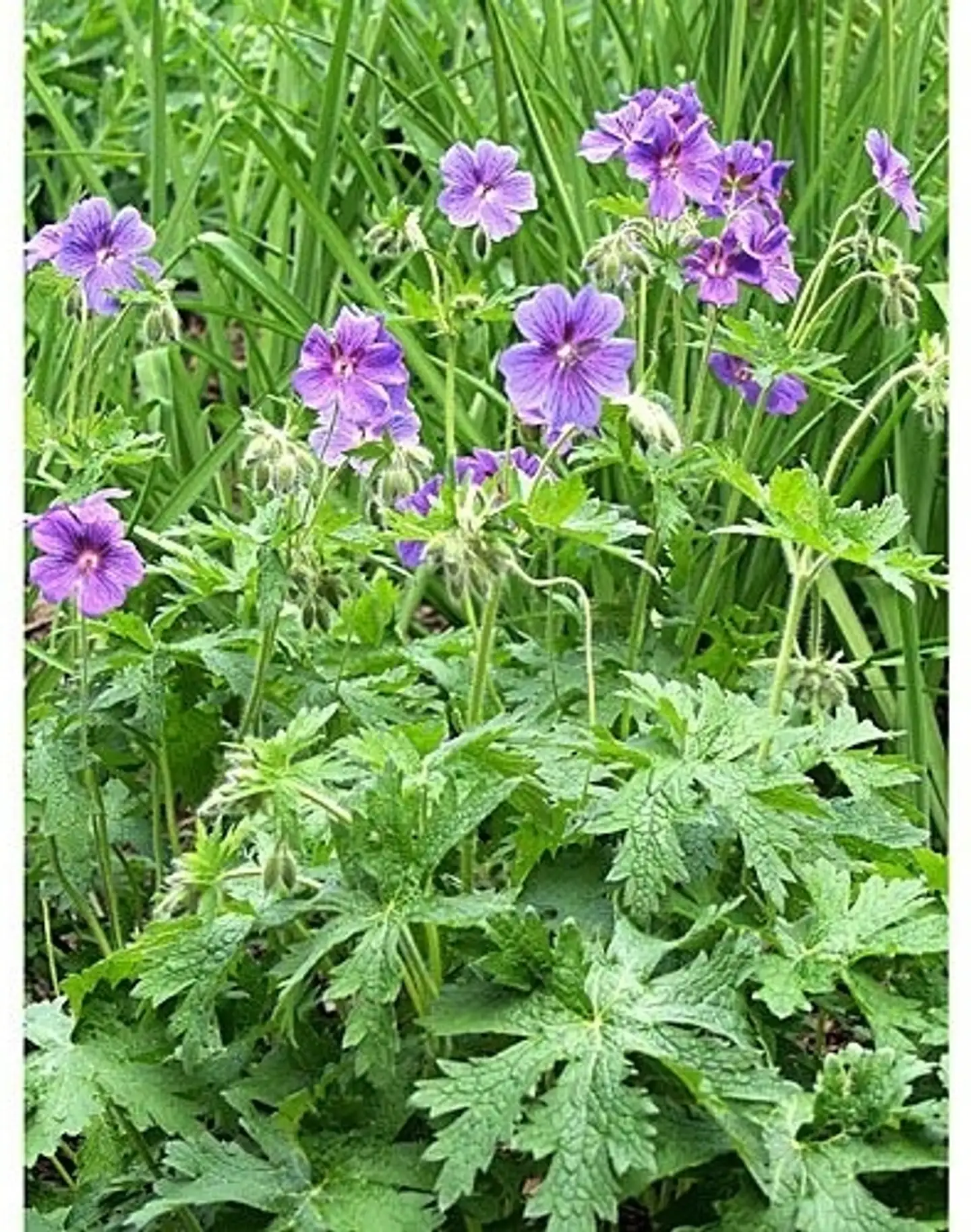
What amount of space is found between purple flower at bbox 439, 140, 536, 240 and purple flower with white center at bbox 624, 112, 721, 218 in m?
0.10

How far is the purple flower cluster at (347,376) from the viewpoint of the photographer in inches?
48.6

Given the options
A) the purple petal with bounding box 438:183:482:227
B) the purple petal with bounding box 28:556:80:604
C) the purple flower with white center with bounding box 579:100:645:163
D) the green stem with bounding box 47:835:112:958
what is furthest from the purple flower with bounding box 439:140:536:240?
the green stem with bounding box 47:835:112:958

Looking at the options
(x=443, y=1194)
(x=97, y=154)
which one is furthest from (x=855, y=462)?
(x=443, y=1194)

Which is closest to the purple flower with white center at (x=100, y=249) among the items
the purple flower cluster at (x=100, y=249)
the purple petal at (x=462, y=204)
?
the purple flower cluster at (x=100, y=249)

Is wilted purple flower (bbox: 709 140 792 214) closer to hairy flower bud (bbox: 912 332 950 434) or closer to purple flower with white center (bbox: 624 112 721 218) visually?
purple flower with white center (bbox: 624 112 721 218)

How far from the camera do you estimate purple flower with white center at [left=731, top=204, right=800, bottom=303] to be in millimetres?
1485

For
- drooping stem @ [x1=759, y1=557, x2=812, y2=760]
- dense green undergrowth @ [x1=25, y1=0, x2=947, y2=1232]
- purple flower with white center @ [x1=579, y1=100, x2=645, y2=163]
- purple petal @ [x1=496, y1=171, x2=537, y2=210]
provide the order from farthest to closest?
purple flower with white center @ [x1=579, y1=100, x2=645, y2=163], purple petal @ [x1=496, y1=171, x2=537, y2=210], drooping stem @ [x1=759, y1=557, x2=812, y2=760], dense green undergrowth @ [x1=25, y1=0, x2=947, y2=1232]

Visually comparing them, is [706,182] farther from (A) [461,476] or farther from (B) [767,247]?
(A) [461,476]

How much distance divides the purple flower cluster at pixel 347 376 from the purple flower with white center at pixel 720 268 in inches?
12.6

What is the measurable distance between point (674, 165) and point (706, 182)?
0.08 ft

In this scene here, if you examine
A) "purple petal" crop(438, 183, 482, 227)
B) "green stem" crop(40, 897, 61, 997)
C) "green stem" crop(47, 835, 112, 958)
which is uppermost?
"purple petal" crop(438, 183, 482, 227)

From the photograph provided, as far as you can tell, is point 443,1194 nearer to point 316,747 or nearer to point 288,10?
point 316,747

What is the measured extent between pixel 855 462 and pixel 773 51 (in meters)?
0.40

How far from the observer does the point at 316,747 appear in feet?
4.21
